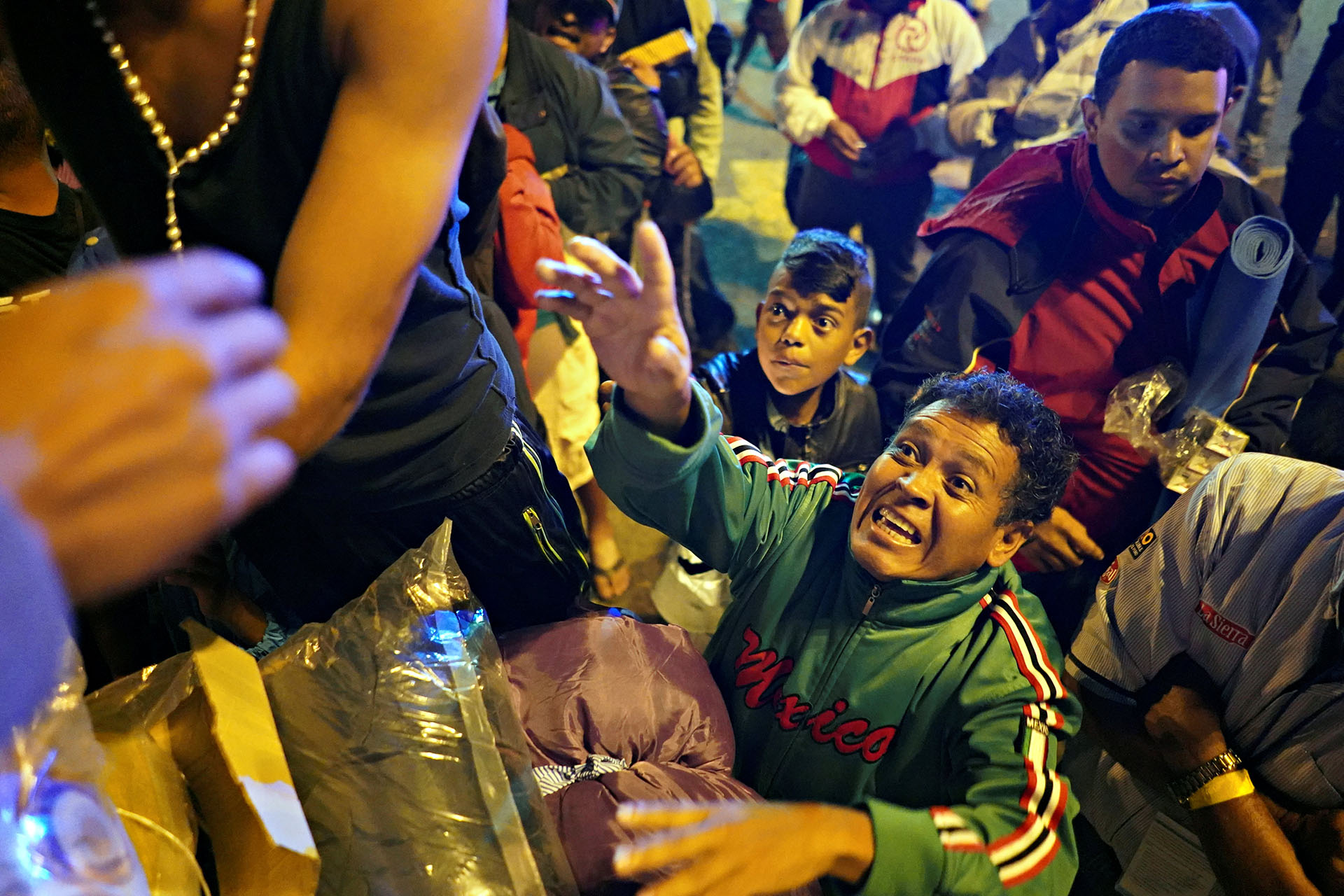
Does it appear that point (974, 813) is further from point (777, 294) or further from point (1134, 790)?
point (777, 294)

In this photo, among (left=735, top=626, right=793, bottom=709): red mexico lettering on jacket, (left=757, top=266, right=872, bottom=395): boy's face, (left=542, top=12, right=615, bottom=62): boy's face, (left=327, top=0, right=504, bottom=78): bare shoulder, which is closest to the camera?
(left=327, top=0, right=504, bottom=78): bare shoulder

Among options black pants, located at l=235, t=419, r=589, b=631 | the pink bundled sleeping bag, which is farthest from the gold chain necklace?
the pink bundled sleeping bag

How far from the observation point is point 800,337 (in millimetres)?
1861

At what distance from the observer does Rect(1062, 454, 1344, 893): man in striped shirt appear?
1089 millimetres

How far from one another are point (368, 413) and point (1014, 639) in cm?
84

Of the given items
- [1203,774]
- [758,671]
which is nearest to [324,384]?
[758,671]

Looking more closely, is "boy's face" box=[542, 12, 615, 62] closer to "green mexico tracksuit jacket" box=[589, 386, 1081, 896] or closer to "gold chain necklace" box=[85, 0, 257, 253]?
"green mexico tracksuit jacket" box=[589, 386, 1081, 896]

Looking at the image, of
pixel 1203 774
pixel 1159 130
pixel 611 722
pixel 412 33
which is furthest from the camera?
pixel 1159 130

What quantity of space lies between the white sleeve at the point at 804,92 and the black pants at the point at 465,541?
7.75ft

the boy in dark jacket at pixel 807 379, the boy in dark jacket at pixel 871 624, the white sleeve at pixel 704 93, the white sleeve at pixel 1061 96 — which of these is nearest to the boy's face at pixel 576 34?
the white sleeve at pixel 704 93

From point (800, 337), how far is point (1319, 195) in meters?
1.31

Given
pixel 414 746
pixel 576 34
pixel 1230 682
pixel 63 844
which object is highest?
pixel 576 34

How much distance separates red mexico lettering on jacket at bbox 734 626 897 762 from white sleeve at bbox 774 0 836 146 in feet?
7.72

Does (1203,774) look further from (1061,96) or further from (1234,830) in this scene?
(1061,96)
